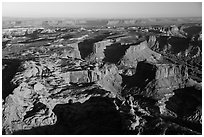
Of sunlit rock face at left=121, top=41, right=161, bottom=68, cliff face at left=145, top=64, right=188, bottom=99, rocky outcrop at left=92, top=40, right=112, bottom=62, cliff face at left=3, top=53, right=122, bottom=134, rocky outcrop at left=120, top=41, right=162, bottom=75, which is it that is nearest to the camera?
cliff face at left=3, top=53, right=122, bottom=134

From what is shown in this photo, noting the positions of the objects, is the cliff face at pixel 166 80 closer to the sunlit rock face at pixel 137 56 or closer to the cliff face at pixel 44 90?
the cliff face at pixel 44 90

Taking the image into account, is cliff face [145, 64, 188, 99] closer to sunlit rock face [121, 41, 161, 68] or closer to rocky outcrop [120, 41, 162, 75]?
rocky outcrop [120, 41, 162, 75]

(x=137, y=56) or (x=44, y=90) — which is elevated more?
(x=44, y=90)

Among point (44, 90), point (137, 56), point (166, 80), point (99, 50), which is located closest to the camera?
point (44, 90)

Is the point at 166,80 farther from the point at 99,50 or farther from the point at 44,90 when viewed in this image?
the point at 99,50

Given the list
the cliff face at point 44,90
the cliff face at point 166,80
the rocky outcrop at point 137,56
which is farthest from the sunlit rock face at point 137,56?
the cliff face at point 44,90

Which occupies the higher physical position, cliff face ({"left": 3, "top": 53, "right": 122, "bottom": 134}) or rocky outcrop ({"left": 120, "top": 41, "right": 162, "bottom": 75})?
cliff face ({"left": 3, "top": 53, "right": 122, "bottom": 134})

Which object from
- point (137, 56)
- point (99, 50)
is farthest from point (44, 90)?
point (99, 50)

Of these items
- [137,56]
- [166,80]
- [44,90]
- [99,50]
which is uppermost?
[44,90]

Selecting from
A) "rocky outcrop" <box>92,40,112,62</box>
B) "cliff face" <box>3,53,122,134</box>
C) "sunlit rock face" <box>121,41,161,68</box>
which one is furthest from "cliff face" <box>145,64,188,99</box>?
"rocky outcrop" <box>92,40,112,62</box>

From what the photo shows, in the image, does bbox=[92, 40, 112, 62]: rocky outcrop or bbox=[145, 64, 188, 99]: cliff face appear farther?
bbox=[92, 40, 112, 62]: rocky outcrop

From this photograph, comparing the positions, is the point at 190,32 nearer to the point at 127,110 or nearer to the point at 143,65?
the point at 143,65

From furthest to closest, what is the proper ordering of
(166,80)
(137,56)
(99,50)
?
(99,50), (137,56), (166,80)

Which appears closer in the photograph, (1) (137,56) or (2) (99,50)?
(1) (137,56)
